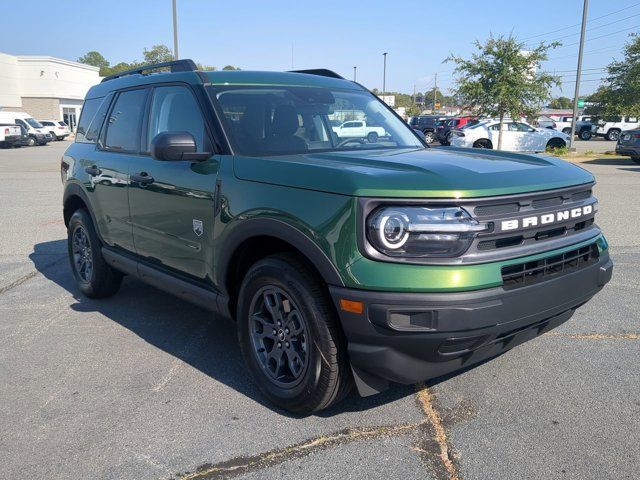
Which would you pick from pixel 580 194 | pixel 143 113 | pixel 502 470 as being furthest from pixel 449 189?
pixel 143 113

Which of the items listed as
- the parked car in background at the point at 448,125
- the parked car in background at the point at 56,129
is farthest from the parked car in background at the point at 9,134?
the parked car in background at the point at 448,125

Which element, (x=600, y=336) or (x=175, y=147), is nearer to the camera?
(x=175, y=147)

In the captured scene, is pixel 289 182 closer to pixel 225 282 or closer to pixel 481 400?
pixel 225 282

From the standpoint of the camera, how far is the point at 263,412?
324 centimetres

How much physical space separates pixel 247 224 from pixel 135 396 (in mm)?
1319

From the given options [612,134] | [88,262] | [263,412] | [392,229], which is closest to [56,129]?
[612,134]

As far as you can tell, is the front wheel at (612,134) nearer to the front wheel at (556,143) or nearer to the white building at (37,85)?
the front wheel at (556,143)

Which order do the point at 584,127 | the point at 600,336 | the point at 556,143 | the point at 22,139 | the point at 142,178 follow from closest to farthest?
1. the point at 142,178
2. the point at 600,336
3. the point at 556,143
4. the point at 22,139
5. the point at 584,127

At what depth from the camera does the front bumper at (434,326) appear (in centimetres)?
252

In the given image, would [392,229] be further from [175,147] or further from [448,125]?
[448,125]

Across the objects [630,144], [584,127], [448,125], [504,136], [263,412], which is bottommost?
[263,412]

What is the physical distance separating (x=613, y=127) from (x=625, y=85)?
13.5 m

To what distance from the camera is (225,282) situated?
3463 millimetres

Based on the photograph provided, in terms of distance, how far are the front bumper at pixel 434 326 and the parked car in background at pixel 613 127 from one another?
4242cm
